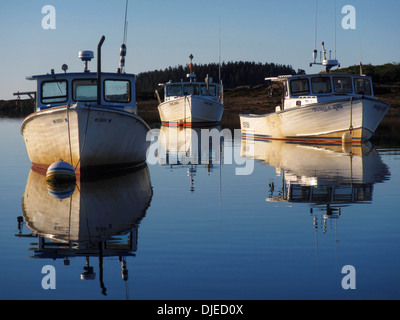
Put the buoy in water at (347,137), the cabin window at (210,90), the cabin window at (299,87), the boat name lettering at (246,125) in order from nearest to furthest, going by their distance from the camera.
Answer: the buoy in water at (347,137) → the cabin window at (299,87) → the boat name lettering at (246,125) → the cabin window at (210,90)

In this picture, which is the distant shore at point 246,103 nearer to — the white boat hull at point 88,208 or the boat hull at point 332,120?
the boat hull at point 332,120

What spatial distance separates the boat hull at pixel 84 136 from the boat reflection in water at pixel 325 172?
14.1 ft

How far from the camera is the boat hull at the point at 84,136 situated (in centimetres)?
1516

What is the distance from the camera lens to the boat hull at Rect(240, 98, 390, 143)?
2544 cm

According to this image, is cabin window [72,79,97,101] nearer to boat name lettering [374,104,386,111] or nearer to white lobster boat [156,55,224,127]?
boat name lettering [374,104,386,111]

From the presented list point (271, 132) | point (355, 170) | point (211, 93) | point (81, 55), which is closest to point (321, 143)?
point (271, 132)

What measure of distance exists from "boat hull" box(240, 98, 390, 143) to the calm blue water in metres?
9.22

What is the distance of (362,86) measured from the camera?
89.5ft

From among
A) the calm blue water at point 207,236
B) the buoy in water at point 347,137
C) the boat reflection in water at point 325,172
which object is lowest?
the calm blue water at point 207,236

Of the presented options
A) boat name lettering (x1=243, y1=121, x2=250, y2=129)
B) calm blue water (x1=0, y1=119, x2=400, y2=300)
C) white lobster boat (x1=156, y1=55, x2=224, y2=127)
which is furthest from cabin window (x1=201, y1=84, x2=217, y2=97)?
calm blue water (x1=0, y1=119, x2=400, y2=300)

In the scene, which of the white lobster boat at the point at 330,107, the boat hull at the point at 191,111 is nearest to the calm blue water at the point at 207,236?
the white lobster boat at the point at 330,107

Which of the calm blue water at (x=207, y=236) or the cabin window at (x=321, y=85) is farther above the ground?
the cabin window at (x=321, y=85)

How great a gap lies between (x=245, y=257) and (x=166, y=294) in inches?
66.1
